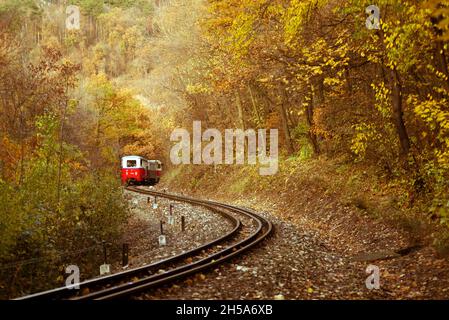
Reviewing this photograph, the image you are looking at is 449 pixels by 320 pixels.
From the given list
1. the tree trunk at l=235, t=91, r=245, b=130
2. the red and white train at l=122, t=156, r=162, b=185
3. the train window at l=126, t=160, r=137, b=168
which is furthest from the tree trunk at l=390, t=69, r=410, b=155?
the train window at l=126, t=160, r=137, b=168

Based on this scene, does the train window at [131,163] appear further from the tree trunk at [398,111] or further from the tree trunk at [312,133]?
the tree trunk at [398,111]

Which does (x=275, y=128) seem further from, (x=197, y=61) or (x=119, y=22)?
(x=119, y=22)

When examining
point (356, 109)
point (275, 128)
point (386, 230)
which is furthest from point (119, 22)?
point (386, 230)

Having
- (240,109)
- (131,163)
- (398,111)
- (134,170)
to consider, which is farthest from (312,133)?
(131,163)

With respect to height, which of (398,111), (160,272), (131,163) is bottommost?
(160,272)

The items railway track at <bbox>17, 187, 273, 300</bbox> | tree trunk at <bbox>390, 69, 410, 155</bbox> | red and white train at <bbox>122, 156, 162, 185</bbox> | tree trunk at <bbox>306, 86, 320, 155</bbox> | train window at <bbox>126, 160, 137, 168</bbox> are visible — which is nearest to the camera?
railway track at <bbox>17, 187, 273, 300</bbox>

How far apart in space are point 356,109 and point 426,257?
9201 millimetres

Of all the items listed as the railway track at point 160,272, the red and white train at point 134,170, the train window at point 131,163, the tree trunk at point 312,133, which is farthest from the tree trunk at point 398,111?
the train window at point 131,163

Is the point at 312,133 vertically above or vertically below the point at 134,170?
above

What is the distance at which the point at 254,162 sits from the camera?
2844cm

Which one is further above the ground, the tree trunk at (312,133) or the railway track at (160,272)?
the tree trunk at (312,133)

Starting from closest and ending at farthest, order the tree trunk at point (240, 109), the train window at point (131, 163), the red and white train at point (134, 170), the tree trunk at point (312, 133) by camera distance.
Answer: the tree trunk at point (312, 133), the tree trunk at point (240, 109), the red and white train at point (134, 170), the train window at point (131, 163)

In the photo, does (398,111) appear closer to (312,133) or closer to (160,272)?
(160,272)

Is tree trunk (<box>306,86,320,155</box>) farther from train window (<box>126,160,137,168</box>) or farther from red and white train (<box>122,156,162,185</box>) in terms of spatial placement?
train window (<box>126,160,137,168</box>)
